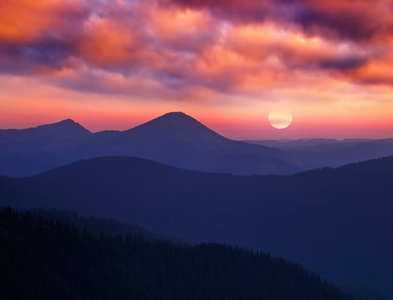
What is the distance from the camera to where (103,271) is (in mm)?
150000

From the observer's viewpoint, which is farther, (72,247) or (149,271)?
(149,271)

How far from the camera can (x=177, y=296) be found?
168 metres

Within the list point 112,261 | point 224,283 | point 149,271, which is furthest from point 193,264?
point 112,261

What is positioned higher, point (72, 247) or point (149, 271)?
point (72, 247)

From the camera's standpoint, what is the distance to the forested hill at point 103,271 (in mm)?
112125

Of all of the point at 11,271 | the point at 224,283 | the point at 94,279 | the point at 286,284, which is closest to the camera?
the point at 11,271

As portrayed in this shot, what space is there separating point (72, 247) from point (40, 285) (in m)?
43.7

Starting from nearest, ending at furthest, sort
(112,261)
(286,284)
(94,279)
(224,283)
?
(94,279) → (112,261) → (224,283) → (286,284)

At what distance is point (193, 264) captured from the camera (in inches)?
7628

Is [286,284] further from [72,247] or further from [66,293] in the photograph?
[66,293]

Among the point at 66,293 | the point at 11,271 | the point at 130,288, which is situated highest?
the point at 11,271

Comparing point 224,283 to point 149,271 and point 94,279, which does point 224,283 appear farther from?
point 94,279

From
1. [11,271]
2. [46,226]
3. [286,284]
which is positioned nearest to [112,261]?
[46,226]

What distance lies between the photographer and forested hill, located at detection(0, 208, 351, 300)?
11212 centimetres
